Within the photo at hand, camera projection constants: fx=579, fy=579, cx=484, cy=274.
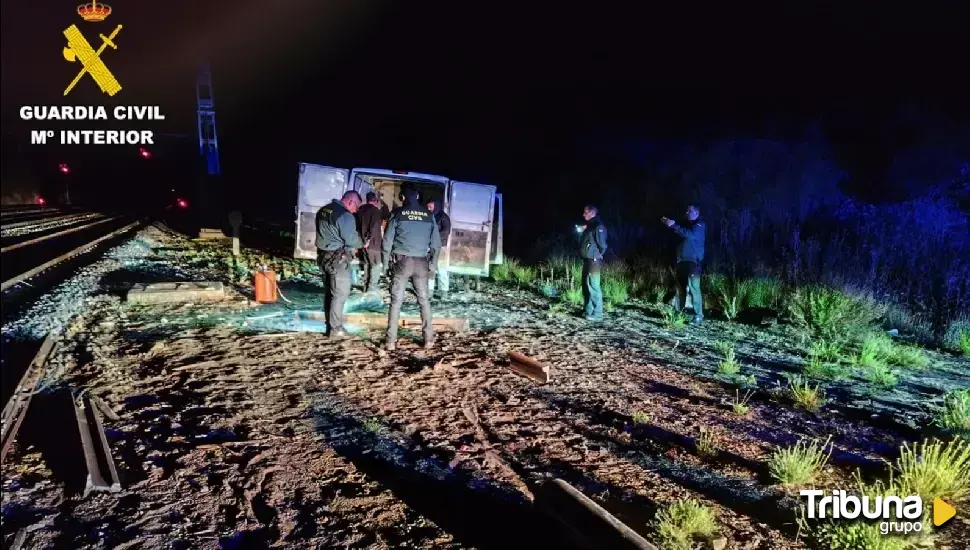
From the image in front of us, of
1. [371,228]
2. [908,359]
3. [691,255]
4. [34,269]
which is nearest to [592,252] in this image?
[691,255]

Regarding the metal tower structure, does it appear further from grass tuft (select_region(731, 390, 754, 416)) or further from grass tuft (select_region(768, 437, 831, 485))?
grass tuft (select_region(768, 437, 831, 485))

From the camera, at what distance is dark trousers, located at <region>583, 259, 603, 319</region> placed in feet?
29.6

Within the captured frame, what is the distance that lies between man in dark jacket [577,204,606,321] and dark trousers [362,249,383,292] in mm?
3335

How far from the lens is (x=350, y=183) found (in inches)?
391

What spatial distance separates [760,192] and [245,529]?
48.7 feet

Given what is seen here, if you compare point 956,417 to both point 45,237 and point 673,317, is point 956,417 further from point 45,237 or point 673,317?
Answer: point 45,237

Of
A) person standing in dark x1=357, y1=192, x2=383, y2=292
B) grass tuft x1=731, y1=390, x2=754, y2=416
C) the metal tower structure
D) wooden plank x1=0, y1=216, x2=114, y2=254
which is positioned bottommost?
grass tuft x1=731, y1=390, x2=754, y2=416

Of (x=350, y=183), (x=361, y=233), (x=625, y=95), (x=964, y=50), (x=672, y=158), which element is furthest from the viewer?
(x=625, y=95)

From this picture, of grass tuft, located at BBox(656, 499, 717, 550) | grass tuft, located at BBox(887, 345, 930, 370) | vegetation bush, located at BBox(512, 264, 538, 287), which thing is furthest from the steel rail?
grass tuft, located at BBox(887, 345, 930, 370)

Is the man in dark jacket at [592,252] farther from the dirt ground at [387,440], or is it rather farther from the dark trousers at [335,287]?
the dark trousers at [335,287]

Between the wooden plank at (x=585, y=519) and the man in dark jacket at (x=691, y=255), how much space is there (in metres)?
6.28

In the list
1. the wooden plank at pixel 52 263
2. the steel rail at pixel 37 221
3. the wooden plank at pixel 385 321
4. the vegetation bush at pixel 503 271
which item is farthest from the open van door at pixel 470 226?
the steel rail at pixel 37 221

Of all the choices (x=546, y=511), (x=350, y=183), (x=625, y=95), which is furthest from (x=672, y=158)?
(x=546, y=511)

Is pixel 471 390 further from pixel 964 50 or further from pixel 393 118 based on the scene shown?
pixel 393 118
